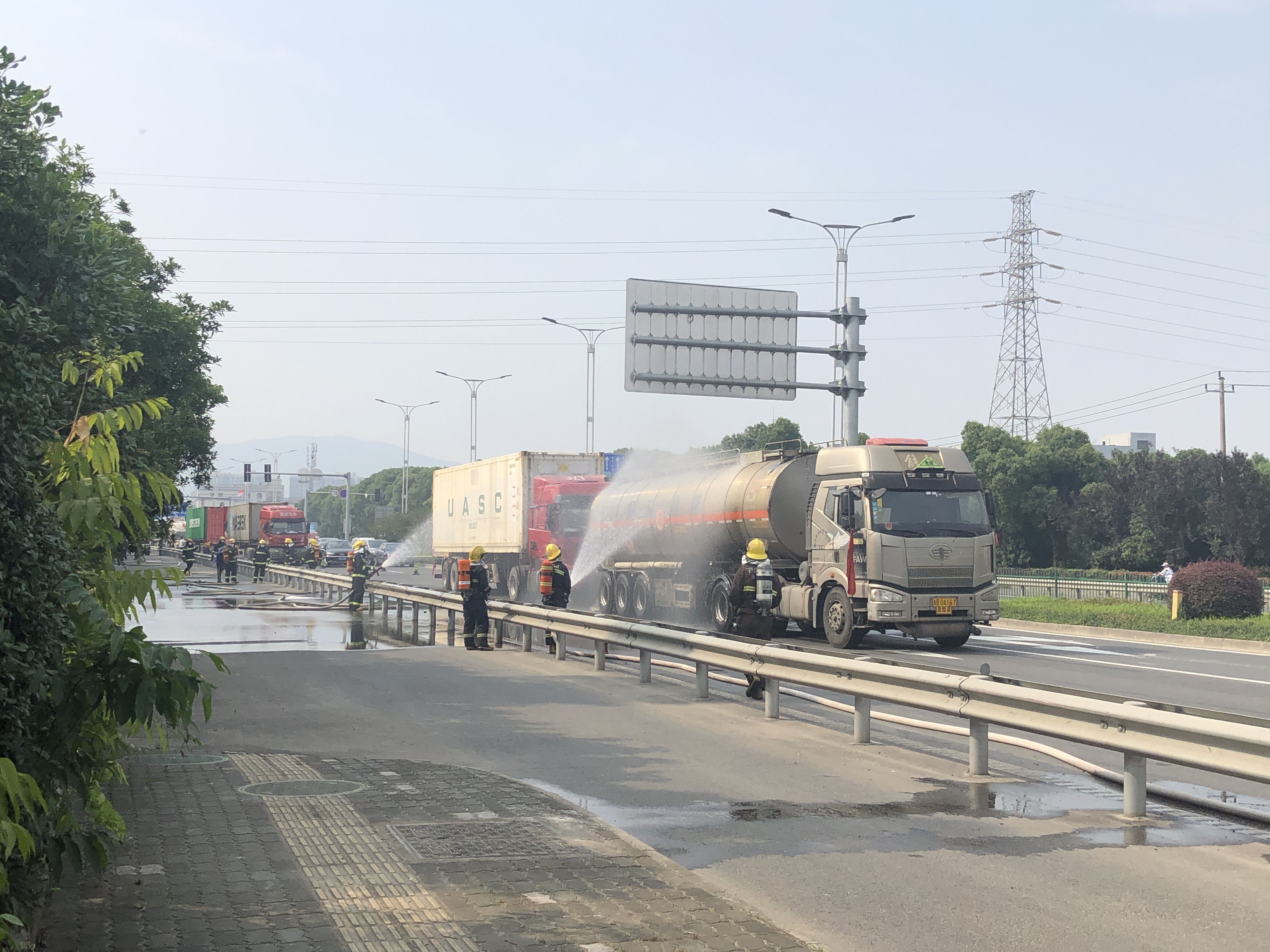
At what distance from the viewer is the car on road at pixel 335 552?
6097 centimetres

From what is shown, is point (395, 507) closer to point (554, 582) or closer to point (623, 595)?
point (623, 595)

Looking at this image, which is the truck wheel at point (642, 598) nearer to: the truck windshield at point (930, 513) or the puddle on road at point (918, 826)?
the truck windshield at point (930, 513)

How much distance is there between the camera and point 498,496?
38.8 m

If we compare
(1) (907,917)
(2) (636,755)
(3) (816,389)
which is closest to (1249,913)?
(1) (907,917)

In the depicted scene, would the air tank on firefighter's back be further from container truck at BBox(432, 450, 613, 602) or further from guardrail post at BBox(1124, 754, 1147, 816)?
guardrail post at BBox(1124, 754, 1147, 816)

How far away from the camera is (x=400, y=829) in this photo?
7.25 meters

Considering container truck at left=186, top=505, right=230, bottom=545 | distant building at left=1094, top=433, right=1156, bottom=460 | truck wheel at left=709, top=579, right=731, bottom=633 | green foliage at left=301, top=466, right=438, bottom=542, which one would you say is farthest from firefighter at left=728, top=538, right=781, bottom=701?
distant building at left=1094, top=433, right=1156, bottom=460

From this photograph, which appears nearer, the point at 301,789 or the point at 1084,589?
the point at 301,789

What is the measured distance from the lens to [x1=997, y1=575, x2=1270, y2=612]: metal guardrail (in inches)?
1374

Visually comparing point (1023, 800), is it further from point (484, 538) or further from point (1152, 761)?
point (484, 538)

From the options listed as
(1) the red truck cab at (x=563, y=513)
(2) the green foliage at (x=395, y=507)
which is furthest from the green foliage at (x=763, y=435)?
(1) the red truck cab at (x=563, y=513)

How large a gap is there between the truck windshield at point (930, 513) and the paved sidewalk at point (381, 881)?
13.2 meters

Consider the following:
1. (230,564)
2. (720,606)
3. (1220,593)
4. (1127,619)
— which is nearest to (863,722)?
(720,606)

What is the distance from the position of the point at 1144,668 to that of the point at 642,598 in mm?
12240
